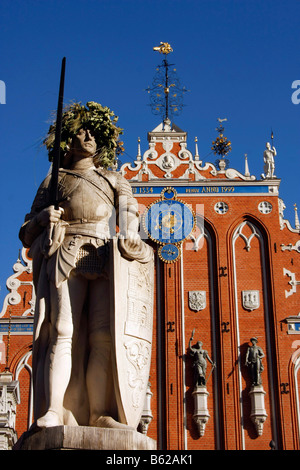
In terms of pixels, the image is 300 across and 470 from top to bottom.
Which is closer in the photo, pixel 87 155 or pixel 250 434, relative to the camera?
pixel 87 155

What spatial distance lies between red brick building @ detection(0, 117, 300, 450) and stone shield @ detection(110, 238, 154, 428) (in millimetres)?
12182

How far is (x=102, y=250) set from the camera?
4.65 m

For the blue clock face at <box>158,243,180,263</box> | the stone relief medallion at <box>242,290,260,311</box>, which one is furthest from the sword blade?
the blue clock face at <box>158,243,180,263</box>

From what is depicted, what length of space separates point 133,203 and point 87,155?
448 mm

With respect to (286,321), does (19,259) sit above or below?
above

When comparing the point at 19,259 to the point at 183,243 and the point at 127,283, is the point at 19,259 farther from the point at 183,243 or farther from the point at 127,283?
the point at 127,283

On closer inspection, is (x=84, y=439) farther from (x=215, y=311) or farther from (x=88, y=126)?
(x=215, y=311)

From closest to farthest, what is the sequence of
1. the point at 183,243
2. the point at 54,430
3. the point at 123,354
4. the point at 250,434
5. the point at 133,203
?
the point at 54,430, the point at 123,354, the point at 133,203, the point at 250,434, the point at 183,243

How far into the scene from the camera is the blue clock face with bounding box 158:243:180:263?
17.9m

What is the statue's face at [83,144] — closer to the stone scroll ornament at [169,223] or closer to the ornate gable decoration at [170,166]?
the stone scroll ornament at [169,223]

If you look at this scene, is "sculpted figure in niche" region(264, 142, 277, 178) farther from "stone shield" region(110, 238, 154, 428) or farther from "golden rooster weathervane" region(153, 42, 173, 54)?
"stone shield" region(110, 238, 154, 428)

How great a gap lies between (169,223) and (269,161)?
303 cm

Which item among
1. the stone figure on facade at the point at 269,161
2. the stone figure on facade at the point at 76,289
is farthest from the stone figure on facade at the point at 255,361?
the stone figure on facade at the point at 76,289

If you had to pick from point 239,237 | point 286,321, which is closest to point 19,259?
point 239,237
